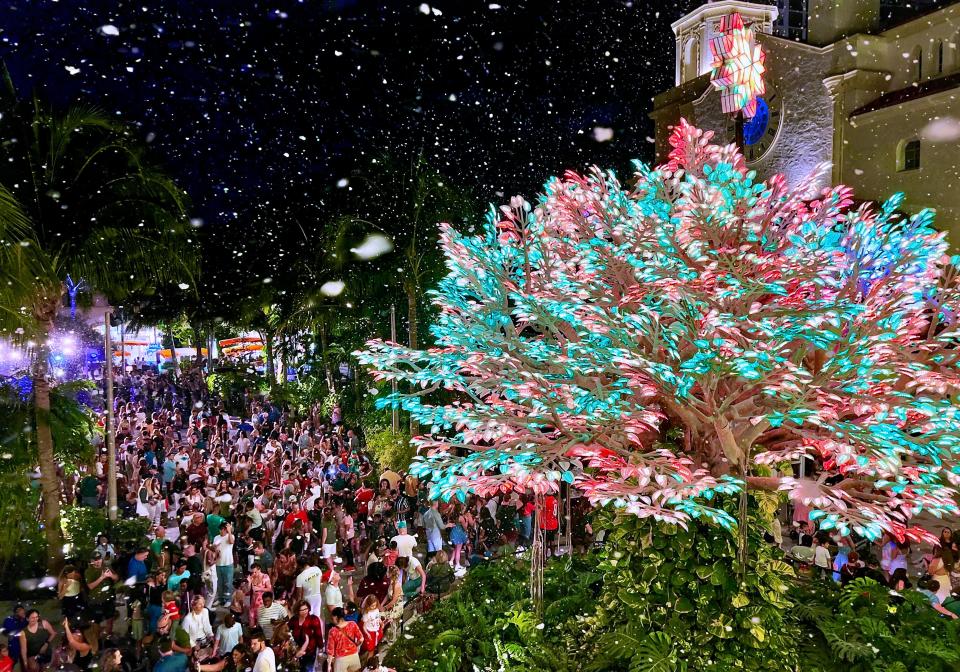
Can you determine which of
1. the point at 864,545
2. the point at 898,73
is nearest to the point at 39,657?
the point at 864,545

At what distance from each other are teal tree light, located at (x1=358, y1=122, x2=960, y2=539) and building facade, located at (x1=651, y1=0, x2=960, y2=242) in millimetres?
12383

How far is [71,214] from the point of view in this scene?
1162 centimetres

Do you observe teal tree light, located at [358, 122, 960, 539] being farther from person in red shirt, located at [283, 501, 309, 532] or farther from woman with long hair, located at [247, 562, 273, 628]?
person in red shirt, located at [283, 501, 309, 532]

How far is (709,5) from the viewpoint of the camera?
1134 inches

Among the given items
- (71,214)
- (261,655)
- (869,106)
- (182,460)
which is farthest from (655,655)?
(869,106)

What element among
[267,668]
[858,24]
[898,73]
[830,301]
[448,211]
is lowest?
[267,668]

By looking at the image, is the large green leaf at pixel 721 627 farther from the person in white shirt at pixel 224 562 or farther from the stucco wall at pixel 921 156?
the stucco wall at pixel 921 156

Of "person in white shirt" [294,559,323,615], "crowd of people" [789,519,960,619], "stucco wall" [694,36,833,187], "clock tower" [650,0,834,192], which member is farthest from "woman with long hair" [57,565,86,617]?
"stucco wall" [694,36,833,187]

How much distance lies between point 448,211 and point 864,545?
46.6 ft

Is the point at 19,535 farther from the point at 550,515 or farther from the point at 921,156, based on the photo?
the point at 921,156

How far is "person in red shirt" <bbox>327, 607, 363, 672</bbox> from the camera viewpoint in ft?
25.8

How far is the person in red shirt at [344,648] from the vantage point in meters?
7.88

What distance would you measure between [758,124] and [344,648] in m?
20.3

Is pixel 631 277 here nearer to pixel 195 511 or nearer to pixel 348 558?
pixel 348 558
